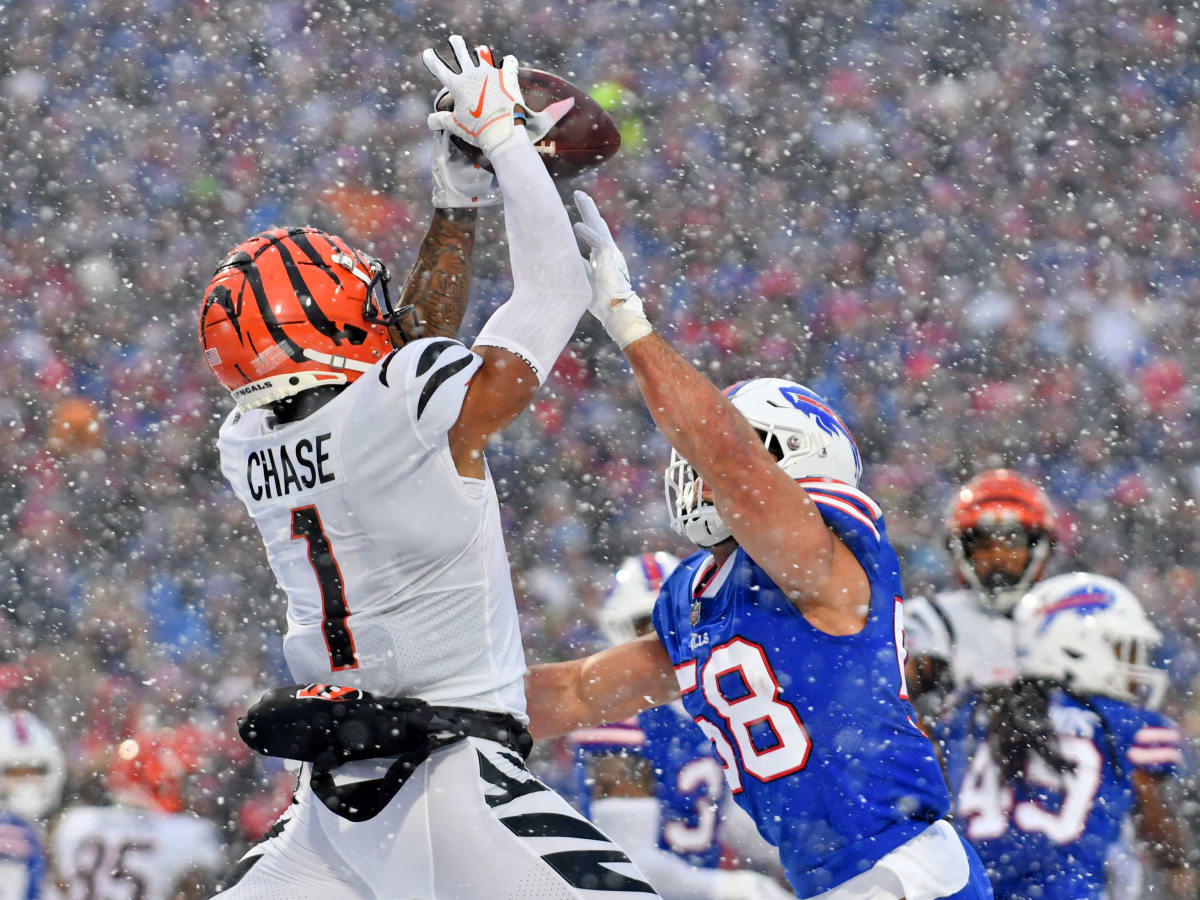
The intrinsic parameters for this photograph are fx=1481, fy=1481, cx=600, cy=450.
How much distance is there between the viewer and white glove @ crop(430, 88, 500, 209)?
2.95 m

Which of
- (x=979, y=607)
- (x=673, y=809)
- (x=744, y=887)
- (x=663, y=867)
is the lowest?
(x=744, y=887)

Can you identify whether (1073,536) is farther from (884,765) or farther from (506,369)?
(506,369)

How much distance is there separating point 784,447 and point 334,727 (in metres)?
1.09

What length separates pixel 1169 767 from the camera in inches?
175

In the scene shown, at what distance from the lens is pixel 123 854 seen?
4.73 metres

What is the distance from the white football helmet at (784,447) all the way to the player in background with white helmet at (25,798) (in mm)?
2806

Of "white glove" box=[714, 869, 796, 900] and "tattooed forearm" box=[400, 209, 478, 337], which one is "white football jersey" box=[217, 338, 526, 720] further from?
"white glove" box=[714, 869, 796, 900]

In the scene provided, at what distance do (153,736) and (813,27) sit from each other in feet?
19.1

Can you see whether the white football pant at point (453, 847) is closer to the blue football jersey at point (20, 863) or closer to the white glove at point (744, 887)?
the white glove at point (744, 887)

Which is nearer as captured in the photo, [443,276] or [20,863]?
[443,276]

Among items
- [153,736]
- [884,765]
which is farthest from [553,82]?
[153,736]

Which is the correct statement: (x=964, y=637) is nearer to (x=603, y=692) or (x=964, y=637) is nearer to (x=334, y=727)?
(x=603, y=692)

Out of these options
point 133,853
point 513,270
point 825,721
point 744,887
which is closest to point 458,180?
point 513,270

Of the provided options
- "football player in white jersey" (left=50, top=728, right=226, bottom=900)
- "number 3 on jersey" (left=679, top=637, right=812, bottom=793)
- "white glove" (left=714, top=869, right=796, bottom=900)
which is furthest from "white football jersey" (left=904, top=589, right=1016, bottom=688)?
"football player in white jersey" (left=50, top=728, right=226, bottom=900)
